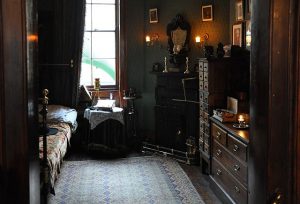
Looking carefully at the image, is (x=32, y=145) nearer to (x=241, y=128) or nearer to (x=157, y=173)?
(x=241, y=128)

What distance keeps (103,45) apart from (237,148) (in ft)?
12.8

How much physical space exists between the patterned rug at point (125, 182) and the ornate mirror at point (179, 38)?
1.63m

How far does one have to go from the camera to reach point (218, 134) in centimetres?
463

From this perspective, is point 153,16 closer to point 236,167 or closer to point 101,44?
point 101,44

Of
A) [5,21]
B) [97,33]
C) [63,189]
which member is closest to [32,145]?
[5,21]

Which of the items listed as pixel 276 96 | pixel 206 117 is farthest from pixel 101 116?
pixel 276 96

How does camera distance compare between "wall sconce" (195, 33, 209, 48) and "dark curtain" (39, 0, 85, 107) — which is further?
"dark curtain" (39, 0, 85, 107)

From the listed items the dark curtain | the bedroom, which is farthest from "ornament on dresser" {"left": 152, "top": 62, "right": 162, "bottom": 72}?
the bedroom

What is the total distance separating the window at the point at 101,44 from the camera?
7180mm

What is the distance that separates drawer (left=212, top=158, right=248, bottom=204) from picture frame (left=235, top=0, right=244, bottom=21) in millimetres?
1971

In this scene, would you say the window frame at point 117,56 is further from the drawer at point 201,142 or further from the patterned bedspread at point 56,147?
the drawer at point 201,142

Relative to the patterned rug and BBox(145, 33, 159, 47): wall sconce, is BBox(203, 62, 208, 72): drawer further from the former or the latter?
BBox(145, 33, 159, 47): wall sconce

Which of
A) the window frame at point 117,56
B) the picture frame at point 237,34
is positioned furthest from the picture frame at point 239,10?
the window frame at point 117,56

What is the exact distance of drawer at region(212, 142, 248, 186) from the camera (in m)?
3.87
